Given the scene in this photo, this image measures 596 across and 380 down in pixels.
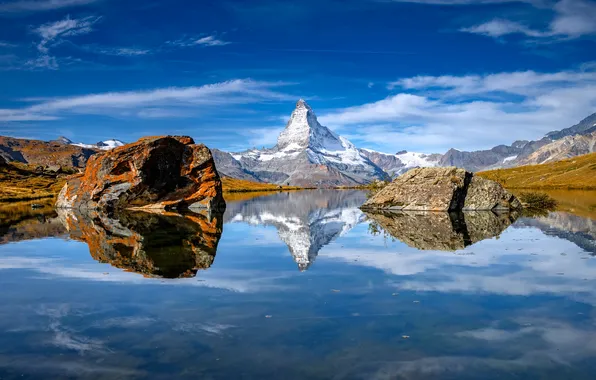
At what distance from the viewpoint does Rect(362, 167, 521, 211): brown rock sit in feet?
184

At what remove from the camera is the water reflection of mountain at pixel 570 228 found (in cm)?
2785

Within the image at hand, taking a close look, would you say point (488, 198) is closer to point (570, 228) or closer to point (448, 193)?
point (448, 193)

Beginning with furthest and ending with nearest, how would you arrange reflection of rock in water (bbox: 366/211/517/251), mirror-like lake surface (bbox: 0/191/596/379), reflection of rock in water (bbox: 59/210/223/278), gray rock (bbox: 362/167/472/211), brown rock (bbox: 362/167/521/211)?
brown rock (bbox: 362/167/521/211)
gray rock (bbox: 362/167/472/211)
reflection of rock in water (bbox: 366/211/517/251)
reflection of rock in water (bbox: 59/210/223/278)
mirror-like lake surface (bbox: 0/191/596/379)

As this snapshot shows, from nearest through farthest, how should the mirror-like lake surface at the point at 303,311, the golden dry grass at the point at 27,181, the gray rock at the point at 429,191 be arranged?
the mirror-like lake surface at the point at 303,311
the gray rock at the point at 429,191
the golden dry grass at the point at 27,181

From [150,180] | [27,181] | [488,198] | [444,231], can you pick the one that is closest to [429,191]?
[488,198]

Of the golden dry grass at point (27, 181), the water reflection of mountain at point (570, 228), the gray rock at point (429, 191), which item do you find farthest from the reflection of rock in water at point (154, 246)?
the golden dry grass at point (27, 181)

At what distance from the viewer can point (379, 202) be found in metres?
63.8

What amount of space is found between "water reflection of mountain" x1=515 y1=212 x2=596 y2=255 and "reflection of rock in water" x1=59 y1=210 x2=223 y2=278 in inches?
792

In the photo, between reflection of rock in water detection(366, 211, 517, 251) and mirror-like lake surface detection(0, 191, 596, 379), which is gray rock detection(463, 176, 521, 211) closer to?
reflection of rock in water detection(366, 211, 517, 251)

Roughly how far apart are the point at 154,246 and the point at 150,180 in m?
44.0

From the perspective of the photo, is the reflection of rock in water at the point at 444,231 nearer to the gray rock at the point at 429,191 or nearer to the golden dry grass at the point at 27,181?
the gray rock at the point at 429,191

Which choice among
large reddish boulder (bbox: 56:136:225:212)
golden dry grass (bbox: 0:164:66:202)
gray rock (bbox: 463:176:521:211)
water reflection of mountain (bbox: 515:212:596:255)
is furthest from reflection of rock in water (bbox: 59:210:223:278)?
golden dry grass (bbox: 0:164:66:202)

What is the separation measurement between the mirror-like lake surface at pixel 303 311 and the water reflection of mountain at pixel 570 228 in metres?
0.73

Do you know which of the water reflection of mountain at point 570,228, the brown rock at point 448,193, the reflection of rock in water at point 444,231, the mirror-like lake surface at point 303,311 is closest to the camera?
the mirror-like lake surface at point 303,311
